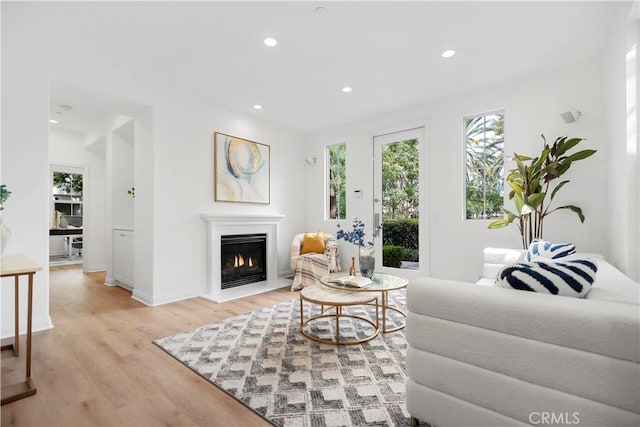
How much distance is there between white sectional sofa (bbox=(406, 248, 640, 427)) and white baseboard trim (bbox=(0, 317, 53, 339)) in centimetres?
329

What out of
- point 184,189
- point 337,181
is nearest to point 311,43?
point 184,189

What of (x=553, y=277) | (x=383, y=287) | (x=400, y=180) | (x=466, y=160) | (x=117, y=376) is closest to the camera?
(x=553, y=277)

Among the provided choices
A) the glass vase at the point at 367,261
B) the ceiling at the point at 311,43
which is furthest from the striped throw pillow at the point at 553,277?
the ceiling at the point at 311,43

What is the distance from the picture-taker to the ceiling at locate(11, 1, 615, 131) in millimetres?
2342

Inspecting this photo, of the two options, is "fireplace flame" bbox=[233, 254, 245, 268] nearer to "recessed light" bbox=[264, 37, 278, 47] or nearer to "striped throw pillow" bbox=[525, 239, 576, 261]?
"recessed light" bbox=[264, 37, 278, 47]

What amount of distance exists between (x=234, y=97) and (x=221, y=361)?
322cm

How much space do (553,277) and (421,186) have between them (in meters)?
3.18

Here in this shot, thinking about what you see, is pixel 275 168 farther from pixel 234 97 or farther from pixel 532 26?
pixel 532 26

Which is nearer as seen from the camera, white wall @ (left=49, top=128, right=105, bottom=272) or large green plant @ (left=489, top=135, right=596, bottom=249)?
large green plant @ (left=489, top=135, right=596, bottom=249)

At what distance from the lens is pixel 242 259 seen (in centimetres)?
455

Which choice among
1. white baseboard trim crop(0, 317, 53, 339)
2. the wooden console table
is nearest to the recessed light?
the wooden console table

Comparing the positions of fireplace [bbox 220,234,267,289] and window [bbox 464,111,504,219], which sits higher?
window [bbox 464,111,504,219]

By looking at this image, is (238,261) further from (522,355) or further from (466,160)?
(522,355)

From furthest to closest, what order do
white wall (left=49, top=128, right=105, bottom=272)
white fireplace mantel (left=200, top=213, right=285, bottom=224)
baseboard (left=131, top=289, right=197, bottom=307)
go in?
white wall (left=49, top=128, right=105, bottom=272), white fireplace mantel (left=200, top=213, right=285, bottom=224), baseboard (left=131, top=289, right=197, bottom=307)
